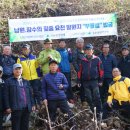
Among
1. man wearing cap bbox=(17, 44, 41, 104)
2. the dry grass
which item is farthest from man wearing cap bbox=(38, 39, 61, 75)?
the dry grass

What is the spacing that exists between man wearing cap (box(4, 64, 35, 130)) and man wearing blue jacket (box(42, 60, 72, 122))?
0.63 meters

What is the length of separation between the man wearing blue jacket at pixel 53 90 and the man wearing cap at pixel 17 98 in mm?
628

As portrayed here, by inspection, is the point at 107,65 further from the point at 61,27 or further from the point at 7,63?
the point at 7,63

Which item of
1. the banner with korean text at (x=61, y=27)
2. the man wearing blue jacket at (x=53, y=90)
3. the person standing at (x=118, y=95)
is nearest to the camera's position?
the man wearing blue jacket at (x=53, y=90)

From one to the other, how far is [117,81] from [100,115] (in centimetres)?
111

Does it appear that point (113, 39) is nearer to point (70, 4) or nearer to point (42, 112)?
point (70, 4)

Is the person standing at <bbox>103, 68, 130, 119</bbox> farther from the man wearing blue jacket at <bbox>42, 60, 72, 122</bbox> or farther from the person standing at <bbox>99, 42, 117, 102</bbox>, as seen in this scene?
the man wearing blue jacket at <bbox>42, 60, 72, 122</bbox>

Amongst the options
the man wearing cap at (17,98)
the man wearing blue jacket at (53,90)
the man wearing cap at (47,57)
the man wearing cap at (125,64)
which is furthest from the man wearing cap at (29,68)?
the man wearing cap at (125,64)

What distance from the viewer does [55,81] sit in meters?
7.79

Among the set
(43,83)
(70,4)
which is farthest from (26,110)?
(70,4)

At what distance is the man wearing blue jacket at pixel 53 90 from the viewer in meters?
7.75

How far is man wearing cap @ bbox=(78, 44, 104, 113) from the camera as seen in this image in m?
8.64

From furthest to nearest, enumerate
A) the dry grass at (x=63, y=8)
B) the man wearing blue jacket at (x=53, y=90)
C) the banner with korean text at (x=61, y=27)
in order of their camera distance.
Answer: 1. the dry grass at (x=63, y=8)
2. the banner with korean text at (x=61, y=27)
3. the man wearing blue jacket at (x=53, y=90)

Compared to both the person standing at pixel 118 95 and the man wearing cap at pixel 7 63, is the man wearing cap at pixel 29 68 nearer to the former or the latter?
the man wearing cap at pixel 7 63
